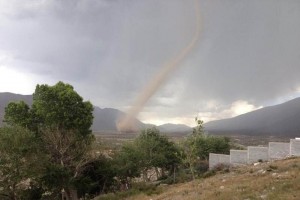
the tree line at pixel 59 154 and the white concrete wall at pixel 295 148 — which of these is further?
the tree line at pixel 59 154

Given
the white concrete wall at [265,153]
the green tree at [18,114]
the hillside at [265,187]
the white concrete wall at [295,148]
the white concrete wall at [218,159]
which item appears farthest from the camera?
the white concrete wall at [218,159]

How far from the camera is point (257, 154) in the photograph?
4988cm

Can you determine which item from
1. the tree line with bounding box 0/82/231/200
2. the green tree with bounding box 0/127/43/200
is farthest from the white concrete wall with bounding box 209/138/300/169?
the green tree with bounding box 0/127/43/200

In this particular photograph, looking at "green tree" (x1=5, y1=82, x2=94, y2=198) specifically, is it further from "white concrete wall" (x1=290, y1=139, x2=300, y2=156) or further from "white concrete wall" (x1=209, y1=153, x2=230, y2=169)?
"white concrete wall" (x1=290, y1=139, x2=300, y2=156)

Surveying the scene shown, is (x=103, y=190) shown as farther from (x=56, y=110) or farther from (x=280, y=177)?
(x=280, y=177)

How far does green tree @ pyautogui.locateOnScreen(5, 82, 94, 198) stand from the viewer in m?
49.2

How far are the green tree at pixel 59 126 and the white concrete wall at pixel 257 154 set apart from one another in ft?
69.1

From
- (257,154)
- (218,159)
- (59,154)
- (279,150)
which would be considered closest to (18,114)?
(59,154)

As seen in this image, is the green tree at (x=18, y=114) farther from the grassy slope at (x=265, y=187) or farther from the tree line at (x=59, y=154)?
the grassy slope at (x=265, y=187)

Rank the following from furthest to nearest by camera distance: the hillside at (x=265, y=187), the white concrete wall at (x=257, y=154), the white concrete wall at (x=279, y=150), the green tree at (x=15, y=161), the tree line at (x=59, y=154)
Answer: the white concrete wall at (x=257, y=154) → the white concrete wall at (x=279, y=150) → the tree line at (x=59, y=154) → the green tree at (x=15, y=161) → the hillside at (x=265, y=187)

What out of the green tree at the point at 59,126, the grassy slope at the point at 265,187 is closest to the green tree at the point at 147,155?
the green tree at the point at 59,126

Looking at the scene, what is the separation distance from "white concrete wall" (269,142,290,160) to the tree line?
9.11 meters

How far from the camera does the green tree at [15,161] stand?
44.5 m

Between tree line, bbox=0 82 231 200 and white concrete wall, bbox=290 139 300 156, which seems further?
tree line, bbox=0 82 231 200
